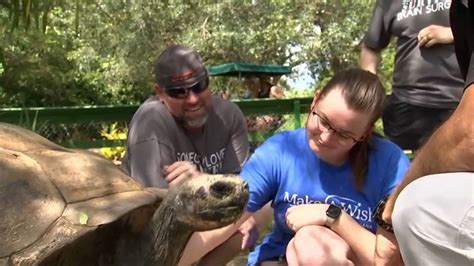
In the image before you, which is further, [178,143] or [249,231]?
[178,143]

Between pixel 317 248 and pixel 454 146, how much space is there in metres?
0.77

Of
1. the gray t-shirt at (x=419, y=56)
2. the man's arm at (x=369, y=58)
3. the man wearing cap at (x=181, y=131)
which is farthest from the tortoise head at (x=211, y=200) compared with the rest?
the man's arm at (x=369, y=58)

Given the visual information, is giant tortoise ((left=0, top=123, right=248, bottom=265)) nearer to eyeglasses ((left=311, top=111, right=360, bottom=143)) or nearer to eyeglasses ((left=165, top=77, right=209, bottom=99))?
eyeglasses ((left=311, top=111, right=360, bottom=143))

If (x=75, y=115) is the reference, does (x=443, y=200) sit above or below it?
above

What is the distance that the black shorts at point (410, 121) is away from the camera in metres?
3.76

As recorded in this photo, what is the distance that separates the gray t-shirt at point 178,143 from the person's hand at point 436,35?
914 mm

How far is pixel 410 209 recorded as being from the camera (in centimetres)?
180

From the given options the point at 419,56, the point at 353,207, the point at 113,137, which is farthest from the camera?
the point at 113,137

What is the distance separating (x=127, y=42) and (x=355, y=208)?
47.5ft

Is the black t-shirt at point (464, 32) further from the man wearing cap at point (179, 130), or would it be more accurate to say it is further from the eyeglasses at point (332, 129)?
the man wearing cap at point (179, 130)

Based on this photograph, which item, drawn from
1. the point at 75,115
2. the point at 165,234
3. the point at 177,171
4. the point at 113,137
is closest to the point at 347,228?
the point at 165,234

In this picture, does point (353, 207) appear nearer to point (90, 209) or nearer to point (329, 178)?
point (329, 178)

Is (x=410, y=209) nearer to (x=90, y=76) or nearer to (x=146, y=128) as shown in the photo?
(x=146, y=128)

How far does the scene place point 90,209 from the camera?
2.23m
